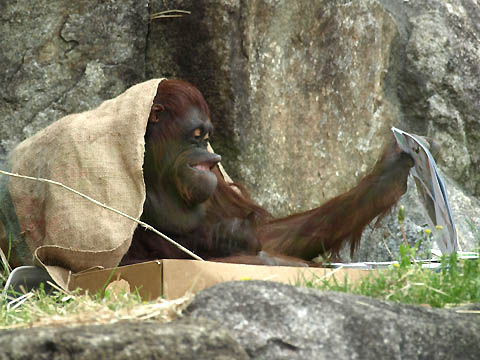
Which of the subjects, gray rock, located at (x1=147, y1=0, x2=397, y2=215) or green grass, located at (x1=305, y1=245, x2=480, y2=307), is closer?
green grass, located at (x1=305, y1=245, x2=480, y2=307)

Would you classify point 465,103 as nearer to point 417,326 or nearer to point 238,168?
point 238,168

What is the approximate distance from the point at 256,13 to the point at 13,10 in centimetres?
80

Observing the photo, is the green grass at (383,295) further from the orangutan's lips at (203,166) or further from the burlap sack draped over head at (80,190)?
the orangutan's lips at (203,166)

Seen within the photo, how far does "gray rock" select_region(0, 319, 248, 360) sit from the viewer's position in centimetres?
91

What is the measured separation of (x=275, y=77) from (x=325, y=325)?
1.67 metres

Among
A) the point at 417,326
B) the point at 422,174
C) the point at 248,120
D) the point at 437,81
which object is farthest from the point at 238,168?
the point at 417,326

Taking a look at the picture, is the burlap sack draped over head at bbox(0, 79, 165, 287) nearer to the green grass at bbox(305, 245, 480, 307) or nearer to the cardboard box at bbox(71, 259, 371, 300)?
the cardboard box at bbox(71, 259, 371, 300)

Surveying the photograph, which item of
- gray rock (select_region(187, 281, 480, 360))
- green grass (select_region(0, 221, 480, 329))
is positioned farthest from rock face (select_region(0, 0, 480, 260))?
gray rock (select_region(187, 281, 480, 360))

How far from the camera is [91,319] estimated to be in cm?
107

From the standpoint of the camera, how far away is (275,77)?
2691mm

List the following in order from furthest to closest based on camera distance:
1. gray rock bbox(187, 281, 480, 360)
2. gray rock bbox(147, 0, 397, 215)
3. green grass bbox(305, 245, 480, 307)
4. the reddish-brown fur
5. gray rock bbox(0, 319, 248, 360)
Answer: gray rock bbox(147, 0, 397, 215), the reddish-brown fur, green grass bbox(305, 245, 480, 307), gray rock bbox(187, 281, 480, 360), gray rock bbox(0, 319, 248, 360)

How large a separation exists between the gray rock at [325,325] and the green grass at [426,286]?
0.67 ft

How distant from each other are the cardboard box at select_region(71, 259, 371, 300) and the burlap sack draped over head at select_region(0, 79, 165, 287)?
0.24 meters

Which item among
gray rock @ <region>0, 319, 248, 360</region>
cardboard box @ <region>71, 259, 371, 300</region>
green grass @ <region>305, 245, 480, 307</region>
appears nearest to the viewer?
gray rock @ <region>0, 319, 248, 360</region>
